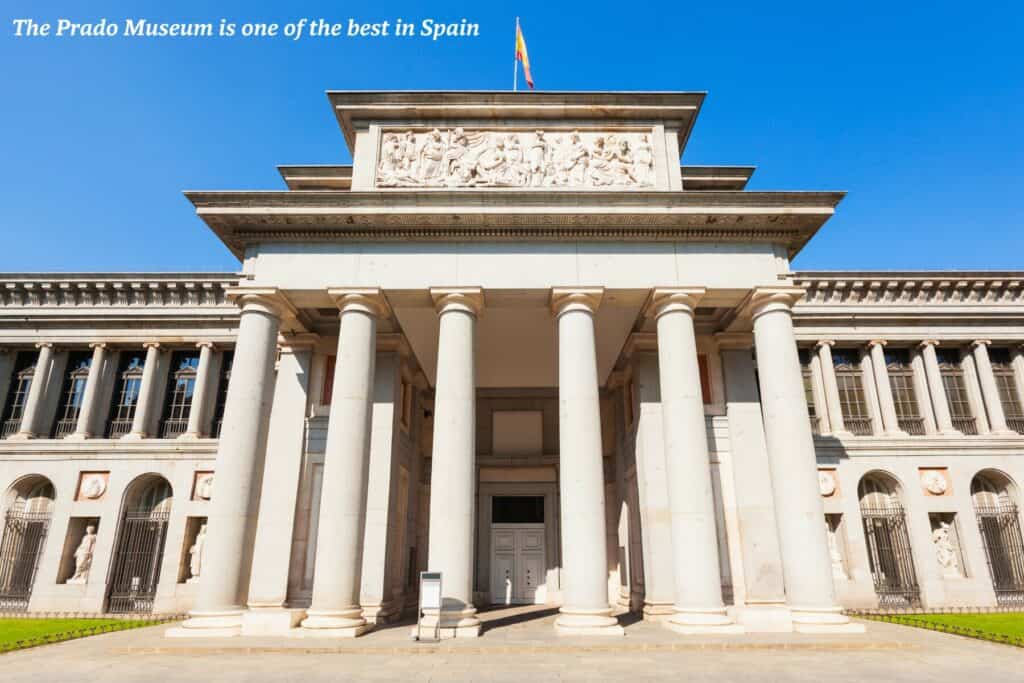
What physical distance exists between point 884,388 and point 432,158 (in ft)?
88.9

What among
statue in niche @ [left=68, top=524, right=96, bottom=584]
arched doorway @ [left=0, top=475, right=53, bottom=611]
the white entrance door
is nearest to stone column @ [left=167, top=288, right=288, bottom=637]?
the white entrance door

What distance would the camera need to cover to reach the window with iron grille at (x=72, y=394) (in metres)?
32.0

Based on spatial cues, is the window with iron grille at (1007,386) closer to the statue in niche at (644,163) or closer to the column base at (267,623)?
the statue in niche at (644,163)

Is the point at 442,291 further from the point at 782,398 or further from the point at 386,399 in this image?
the point at 782,398

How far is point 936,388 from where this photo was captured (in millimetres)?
31312

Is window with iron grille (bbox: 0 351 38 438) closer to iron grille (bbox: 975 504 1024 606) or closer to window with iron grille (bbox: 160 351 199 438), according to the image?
window with iron grille (bbox: 160 351 199 438)

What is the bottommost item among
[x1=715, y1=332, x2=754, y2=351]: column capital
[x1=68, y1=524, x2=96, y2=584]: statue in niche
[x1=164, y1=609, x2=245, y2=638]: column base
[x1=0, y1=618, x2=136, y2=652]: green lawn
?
[x1=0, y1=618, x2=136, y2=652]: green lawn

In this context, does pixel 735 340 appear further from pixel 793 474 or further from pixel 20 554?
pixel 20 554

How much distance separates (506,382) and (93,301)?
24.0 metres

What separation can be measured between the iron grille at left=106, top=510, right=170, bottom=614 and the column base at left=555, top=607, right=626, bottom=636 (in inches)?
930

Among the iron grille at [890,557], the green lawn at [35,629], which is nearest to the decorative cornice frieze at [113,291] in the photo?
the green lawn at [35,629]

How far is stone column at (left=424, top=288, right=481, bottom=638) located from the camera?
1478cm

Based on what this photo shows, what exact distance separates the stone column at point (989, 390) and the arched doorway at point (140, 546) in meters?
43.4

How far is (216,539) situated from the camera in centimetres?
1552
